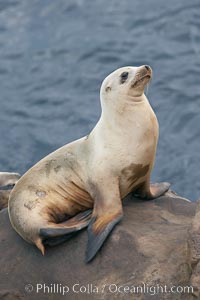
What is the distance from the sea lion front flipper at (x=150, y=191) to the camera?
8633mm

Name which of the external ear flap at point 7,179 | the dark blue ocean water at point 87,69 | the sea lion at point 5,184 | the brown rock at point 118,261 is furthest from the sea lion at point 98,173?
the dark blue ocean water at point 87,69

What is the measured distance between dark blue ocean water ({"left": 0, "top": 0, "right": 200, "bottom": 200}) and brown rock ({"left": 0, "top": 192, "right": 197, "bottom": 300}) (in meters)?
5.44

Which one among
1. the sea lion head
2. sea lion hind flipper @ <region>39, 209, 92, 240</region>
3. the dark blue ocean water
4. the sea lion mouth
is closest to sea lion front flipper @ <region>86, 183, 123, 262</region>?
sea lion hind flipper @ <region>39, 209, 92, 240</region>

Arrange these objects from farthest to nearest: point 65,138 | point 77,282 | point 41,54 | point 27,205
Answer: point 41,54 → point 65,138 → point 27,205 → point 77,282

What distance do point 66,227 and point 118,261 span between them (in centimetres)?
69

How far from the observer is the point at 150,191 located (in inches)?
344

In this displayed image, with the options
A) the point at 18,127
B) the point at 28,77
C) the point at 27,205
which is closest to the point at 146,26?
the point at 28,77

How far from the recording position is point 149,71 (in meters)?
8.30

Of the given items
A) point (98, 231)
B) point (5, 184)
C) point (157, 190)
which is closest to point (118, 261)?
point (98, 231)

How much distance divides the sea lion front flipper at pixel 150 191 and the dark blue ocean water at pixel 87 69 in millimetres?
4493

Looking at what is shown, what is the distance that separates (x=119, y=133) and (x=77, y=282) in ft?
5.22

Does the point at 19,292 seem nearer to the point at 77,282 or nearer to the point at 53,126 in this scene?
the point at 77,282

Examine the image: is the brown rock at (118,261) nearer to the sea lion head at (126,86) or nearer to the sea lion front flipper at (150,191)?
the sea lion front flipper at (150,191)

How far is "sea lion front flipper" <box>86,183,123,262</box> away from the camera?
7.66 meters
